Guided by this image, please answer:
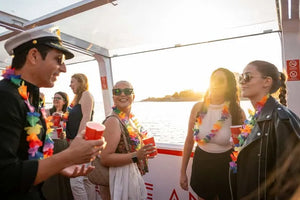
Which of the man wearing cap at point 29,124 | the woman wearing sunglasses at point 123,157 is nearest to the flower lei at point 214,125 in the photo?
the woman wearing sunglasses at point 123,157

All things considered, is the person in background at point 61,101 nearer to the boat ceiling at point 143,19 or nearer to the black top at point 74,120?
the boat ceiling at point 143,19

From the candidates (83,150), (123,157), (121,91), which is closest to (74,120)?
(121,91)

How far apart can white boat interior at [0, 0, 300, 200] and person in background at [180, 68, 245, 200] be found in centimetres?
85

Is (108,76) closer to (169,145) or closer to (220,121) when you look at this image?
(169,145)

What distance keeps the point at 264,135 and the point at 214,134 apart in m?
0.66

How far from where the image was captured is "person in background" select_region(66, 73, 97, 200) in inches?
110

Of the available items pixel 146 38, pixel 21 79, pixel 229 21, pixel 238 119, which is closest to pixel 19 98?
pixel 21 79

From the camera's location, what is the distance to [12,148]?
2.97 feet

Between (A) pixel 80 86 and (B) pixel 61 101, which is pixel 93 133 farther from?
(B) pixel 61 101

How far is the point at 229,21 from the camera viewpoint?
3.24 meters

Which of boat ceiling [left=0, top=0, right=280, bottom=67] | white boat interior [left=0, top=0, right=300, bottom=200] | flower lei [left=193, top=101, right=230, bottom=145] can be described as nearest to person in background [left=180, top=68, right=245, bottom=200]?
flower lei [left=193, top=101, right=230, bottom=145]

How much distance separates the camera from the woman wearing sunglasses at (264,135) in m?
1.32

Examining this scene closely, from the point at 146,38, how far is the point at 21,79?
3.13 meters

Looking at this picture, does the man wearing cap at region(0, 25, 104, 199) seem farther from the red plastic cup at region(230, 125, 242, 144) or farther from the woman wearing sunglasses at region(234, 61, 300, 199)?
the red plastic cup at region(230, 125, 242, 144)
